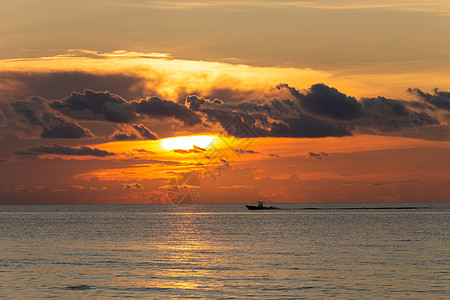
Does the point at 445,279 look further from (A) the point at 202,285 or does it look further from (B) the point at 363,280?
(A) the point at 202,285

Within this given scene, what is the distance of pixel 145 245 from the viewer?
115 metres

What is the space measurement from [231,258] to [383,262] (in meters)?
20.9

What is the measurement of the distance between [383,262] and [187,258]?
88.5ft

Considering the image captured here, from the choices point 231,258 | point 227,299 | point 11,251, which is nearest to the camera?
point 227,299

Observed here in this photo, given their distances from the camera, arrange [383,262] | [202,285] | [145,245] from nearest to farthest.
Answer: [202,285], [383,262], [145,245]

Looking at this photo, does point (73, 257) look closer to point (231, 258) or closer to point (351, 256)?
point (231, 258)

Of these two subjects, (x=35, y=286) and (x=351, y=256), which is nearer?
(x=35, y=286)

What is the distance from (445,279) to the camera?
6544cm

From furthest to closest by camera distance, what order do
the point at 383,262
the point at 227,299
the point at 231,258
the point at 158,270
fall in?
the point at 231,258 → the point at 383,262 → the point at 158,270 → the point at 227,299

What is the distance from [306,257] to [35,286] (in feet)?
135

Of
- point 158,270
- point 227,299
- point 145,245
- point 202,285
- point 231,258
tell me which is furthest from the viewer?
point 145,245

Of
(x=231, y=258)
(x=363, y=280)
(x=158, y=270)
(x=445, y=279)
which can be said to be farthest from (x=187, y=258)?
(x=445, y=279)

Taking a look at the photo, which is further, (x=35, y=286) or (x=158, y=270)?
(x=158, y=270)

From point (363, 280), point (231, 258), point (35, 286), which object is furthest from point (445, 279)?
point (35, 286)
